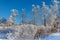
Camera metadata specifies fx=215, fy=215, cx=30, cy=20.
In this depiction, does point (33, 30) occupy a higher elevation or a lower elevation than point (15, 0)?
lower

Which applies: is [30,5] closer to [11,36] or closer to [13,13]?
[13,13]

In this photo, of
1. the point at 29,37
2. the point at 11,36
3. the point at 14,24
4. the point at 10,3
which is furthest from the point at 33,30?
the point at 10,3

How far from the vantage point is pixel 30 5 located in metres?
6.89

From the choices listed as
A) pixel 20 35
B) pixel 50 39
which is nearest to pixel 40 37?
pixel 50 39

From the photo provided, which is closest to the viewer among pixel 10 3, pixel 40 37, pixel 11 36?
pixel 11 36

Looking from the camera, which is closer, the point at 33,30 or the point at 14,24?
the point at 33,30

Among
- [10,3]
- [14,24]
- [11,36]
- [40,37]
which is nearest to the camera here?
[11,36]

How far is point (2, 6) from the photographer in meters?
7.16

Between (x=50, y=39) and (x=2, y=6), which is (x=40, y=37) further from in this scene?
(x=2, y=6)

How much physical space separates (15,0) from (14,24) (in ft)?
3.55

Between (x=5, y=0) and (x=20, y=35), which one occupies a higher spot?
(x=5, y=0)

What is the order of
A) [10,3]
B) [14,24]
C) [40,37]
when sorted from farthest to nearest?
[10,3]
[14,24]
[40,37]

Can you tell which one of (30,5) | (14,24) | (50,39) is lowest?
(50,39)

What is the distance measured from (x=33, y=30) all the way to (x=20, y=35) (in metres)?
0.42
